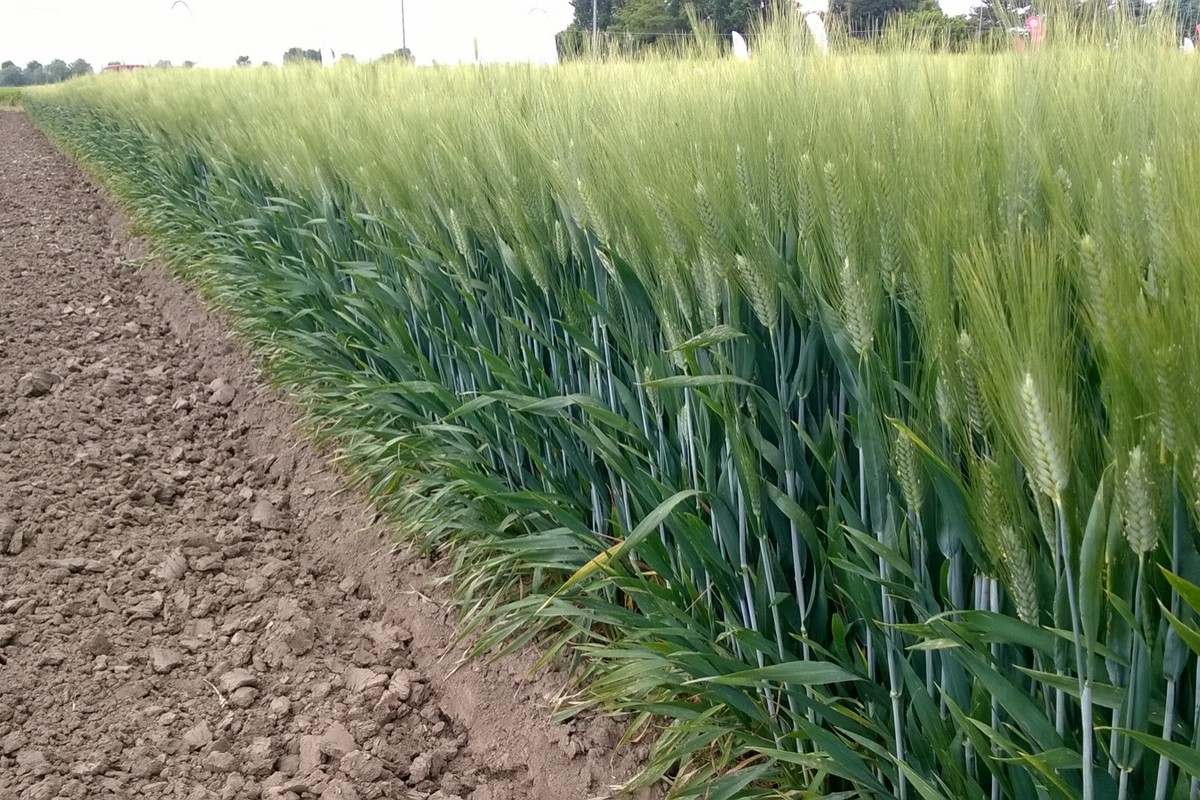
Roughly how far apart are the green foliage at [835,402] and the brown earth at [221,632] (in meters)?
0.18

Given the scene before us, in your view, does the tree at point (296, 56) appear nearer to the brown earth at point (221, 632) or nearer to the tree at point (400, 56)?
the tree at point (400, 56)

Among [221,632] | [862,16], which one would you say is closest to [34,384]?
[221,632]

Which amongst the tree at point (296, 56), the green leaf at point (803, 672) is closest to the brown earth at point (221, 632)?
the green leaf at point (803, 672)

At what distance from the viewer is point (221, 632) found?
269 cm

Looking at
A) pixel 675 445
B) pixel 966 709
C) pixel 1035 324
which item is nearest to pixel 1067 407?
pixel 1035 324

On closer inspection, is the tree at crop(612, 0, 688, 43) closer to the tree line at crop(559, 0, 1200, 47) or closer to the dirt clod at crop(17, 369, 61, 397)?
the tree line at crop(559, 0, 1200, 47)

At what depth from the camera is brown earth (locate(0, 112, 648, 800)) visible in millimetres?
2090

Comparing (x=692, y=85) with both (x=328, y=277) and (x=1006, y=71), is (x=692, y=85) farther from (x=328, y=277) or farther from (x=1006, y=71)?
(x=328, y=277)

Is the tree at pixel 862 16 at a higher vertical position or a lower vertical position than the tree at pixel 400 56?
lower

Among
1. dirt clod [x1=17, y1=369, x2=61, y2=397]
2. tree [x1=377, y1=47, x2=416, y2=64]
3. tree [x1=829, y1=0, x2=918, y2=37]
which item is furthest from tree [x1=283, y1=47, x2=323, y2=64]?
tree [x1=829, y1=0, x2=918, y2=37]

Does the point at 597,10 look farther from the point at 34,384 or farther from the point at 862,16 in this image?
the point at 34,384

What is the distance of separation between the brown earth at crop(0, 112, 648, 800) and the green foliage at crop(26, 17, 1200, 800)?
0.59 ft

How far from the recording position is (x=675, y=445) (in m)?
1.96

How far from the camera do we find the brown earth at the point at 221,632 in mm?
2090
